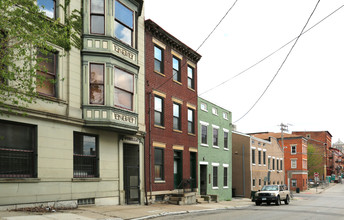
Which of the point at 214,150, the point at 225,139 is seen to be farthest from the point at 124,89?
the point at 225,139

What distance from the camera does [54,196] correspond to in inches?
601

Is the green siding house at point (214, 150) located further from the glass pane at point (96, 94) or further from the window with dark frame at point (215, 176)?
the glass pane at point (96, 94)

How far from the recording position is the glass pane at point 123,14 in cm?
1906

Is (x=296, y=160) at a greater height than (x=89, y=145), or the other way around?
(x=89, y=145)

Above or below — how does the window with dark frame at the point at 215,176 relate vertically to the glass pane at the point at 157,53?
below

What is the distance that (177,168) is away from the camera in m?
26.6

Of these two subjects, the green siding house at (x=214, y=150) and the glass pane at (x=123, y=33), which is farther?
the green siding house at (x=214, y=150)

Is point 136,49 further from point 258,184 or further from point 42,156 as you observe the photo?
point 258,184

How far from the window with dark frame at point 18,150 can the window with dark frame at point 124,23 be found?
23.0 ft

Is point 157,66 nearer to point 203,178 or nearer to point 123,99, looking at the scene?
point 123,99

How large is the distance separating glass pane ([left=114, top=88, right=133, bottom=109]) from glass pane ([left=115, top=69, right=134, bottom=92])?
10.6 inches

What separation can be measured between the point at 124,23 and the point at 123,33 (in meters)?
0.53

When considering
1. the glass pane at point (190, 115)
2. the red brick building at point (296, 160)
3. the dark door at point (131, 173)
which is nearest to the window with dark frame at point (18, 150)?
the dark door at point (131, 173)

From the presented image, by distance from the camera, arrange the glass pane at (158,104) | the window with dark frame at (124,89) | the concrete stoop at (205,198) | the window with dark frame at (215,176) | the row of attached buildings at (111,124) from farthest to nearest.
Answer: the window with dark frame at (215,176), the concrete stoop at (205,198), the glass pane at (158,104), the window with dark frame at (124,89), the row of attached buildings at (111,124)
